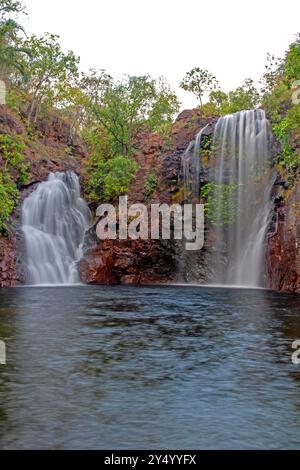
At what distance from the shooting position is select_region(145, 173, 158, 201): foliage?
120 feet

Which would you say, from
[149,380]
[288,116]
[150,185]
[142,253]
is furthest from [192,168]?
[149,380]

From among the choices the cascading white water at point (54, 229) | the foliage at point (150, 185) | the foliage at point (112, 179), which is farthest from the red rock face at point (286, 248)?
the foliage at point (112, 179)

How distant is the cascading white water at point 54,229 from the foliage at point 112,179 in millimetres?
1140

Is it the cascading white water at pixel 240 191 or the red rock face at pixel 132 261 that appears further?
the red rock face at pixel 132 261

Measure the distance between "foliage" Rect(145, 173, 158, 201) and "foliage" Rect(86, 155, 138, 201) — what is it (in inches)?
50.7

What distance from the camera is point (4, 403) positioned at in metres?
7.84

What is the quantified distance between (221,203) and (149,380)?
24.3m

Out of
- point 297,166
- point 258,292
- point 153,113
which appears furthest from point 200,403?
point 153,113

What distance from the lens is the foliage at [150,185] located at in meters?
36.5

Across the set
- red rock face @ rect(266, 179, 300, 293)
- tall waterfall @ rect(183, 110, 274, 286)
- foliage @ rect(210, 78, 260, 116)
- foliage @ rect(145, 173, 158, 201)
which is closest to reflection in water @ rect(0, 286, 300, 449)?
red rock face @ rect(266, 179, 300, 293)

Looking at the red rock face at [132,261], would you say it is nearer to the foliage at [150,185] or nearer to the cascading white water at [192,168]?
the cascading white water at [192,168]

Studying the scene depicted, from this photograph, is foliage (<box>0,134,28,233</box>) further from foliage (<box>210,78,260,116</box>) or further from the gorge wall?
foliage (<box>210,78,260,116</box>)

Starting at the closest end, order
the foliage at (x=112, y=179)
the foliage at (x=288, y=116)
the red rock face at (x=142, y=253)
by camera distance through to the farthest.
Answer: the foliage at (x=288, y=116), the red rock face at (x=142, y=253), the foliage at (x=112, y=179)

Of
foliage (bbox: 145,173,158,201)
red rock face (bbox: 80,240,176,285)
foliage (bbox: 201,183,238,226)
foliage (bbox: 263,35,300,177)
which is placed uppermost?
foliage (bbox: 263,35,300,177)
